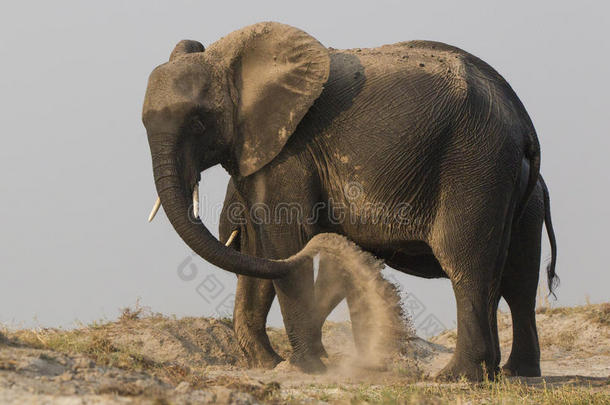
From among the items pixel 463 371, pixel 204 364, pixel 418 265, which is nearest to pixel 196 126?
pixel 418 265

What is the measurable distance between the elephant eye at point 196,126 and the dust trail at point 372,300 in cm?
171

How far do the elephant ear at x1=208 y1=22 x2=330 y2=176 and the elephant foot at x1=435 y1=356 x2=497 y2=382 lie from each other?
2.95m

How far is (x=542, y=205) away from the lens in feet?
38.4

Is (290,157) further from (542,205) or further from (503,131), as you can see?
(542,205)

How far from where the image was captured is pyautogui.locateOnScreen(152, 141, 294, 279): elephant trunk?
9406mm

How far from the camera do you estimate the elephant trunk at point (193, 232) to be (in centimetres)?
941

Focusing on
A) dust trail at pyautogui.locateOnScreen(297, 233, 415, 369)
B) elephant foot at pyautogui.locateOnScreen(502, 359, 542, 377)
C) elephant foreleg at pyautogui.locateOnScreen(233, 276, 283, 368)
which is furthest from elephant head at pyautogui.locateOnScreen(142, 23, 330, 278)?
elephant foot at pyautogui.locateOnScreen(502, 359, 542, 377)

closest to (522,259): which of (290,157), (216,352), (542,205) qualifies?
(542,205)

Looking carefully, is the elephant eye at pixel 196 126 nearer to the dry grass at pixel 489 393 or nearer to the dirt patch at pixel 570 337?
the dry grass at pixel 489 393

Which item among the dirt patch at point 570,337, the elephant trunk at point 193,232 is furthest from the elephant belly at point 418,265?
the dirt patch at point 570,337

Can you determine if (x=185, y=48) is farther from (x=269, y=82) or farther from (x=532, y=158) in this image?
(x=532, y=158)

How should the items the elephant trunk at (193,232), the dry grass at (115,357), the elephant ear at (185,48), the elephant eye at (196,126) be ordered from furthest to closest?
the elephant ear at (185,48)
the elephant eye at (196,126)
the elephant trunk at (193,232)
the dry grass at (115,357)

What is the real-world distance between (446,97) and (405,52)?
1.07 meters

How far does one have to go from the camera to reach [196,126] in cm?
989
